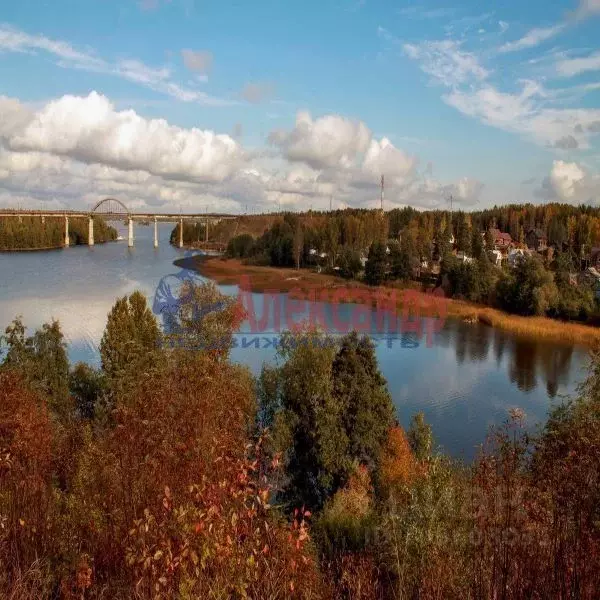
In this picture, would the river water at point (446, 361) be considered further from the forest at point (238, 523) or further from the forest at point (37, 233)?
the forest at point (37, 233)

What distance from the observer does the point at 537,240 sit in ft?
173

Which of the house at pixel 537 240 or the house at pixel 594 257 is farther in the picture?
the house at pixel 537 240

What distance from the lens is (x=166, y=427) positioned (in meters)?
2.93

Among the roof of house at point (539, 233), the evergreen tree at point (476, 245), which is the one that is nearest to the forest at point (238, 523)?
the evergreen tree at point (476, 245)

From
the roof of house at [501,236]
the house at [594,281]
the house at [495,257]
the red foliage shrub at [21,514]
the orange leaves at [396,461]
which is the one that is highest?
the roof of house at [501,236]

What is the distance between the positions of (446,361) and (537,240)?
3807 centimetres

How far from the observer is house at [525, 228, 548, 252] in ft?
170

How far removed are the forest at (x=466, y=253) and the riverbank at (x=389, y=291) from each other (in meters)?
1.22

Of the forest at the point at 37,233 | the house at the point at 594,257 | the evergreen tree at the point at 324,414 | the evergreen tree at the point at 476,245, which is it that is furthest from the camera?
the forest at the point at 37,233

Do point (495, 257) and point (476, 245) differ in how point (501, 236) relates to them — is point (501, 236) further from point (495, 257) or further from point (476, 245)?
point (476, 245)

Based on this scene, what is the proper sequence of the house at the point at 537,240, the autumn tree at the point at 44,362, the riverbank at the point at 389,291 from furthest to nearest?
1. the house at the point at 537,240
2. the riverbank at the point at 389,291
3. the autumn tree at the point at 44,362

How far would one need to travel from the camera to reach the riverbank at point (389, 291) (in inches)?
976

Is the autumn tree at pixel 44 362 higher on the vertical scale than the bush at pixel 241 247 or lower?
lower

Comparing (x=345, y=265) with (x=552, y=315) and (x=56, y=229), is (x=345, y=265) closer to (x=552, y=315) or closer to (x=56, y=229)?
(x=552, y=315)
